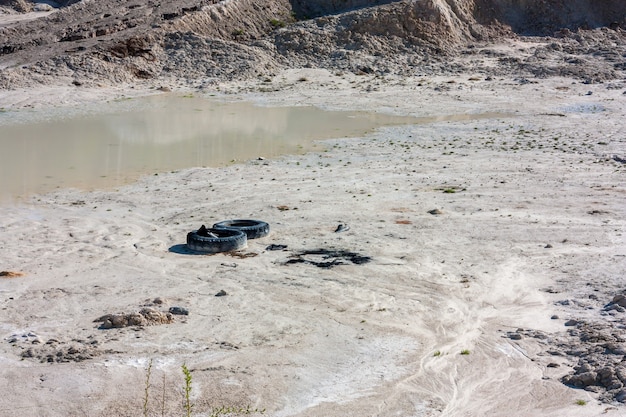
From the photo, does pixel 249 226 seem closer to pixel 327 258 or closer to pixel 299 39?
pixel 327 258

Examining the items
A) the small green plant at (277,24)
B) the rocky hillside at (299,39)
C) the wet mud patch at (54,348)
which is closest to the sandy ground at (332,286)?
the wet mud patch at (54,348)

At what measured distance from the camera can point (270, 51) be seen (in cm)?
3256

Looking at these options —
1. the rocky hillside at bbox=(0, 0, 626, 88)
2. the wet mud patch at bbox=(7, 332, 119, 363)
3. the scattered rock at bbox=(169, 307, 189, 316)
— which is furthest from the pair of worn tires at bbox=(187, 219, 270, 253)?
the rocky hillside at bbox=(0, 0, 626, 88)

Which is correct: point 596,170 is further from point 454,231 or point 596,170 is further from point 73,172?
point 73,172

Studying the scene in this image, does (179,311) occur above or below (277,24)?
below

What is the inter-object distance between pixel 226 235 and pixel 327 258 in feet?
5.25

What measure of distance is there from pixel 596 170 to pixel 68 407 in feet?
37.6

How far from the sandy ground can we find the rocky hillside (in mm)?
14004

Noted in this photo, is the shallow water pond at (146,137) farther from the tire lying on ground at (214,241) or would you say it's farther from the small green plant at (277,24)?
the small green plant at (277,24)

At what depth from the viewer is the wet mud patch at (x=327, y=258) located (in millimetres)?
10312

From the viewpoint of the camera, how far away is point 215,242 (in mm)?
10867

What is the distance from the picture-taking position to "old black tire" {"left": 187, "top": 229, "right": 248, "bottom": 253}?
10867 millimetres

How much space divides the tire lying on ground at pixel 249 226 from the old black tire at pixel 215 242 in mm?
265

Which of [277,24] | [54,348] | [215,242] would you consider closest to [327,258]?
[215,242]
